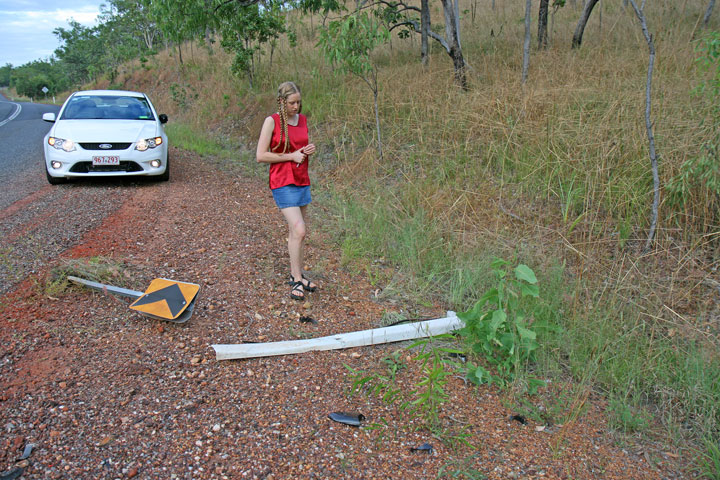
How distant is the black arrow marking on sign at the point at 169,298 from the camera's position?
355 centimetres

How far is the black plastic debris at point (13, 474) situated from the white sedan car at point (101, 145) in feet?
19.2

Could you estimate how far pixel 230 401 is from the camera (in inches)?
112

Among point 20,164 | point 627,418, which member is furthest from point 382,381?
point 20,164

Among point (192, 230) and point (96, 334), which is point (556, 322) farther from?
point (192, 230)

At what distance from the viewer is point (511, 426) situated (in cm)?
282

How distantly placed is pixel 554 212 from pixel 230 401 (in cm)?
421

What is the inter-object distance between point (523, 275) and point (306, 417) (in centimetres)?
159

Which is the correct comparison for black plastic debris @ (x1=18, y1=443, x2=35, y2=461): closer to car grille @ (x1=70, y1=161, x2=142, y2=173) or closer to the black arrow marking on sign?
the black arrow marking on sign

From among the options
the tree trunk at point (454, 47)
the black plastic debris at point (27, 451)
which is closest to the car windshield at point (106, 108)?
the tree trunk at point (454, 47)

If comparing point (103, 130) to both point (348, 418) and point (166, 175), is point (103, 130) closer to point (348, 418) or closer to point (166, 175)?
point (166, 175)

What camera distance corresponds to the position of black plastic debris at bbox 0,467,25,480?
87.2 inches

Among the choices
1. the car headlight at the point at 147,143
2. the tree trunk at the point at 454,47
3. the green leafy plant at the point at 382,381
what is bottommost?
the green leafy plant at the point at 382,381

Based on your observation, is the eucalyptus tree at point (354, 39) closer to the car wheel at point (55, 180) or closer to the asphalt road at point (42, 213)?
the asphalt road at point (42, 213)

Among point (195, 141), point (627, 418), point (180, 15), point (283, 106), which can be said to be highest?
point (180, 15)
